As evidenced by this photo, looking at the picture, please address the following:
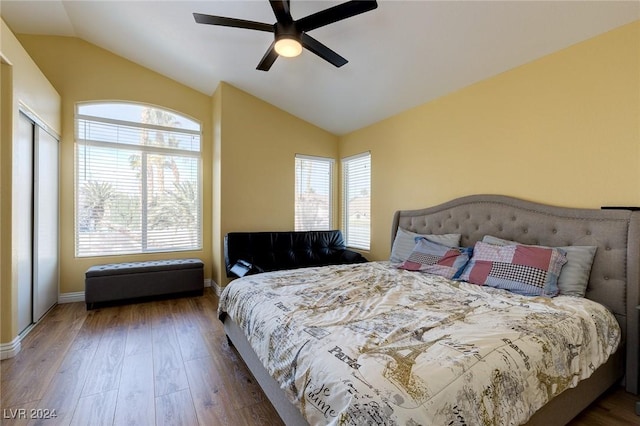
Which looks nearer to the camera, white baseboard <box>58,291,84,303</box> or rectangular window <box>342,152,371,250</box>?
white baseboard <box>58,291,84,303</box>

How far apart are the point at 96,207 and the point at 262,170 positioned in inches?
91.0

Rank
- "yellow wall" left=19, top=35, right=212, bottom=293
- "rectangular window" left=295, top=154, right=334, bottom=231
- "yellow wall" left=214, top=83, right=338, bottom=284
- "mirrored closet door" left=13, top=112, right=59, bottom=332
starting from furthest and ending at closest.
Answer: "rectangular window" left=295, top=154, right=334, bottom=231 → "yellow wall" left=214, top=83, right=338, bottom=284 → "yellow wall" left=19, top=35, right=212, bottom=293 → "mirrored closet door" left=13, top=112, right=59, bottom=332

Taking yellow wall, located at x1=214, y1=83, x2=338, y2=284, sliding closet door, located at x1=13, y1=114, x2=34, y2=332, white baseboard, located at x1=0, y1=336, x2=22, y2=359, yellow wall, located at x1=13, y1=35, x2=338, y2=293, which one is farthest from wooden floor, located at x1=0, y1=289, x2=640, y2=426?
yellow wall, located at x1=214, y1=83, x2=338, y2=284

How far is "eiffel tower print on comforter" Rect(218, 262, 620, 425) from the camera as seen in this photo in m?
1.00

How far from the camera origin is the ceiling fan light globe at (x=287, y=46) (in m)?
2.15

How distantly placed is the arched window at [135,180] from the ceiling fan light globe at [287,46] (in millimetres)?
2866

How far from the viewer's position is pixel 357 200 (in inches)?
187

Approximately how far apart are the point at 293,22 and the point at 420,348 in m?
2.23

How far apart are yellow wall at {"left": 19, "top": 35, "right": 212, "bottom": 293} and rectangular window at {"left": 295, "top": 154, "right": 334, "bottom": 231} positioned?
2.18 meters

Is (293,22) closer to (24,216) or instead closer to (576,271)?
(576,271)

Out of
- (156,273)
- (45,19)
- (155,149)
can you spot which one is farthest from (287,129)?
(45,19)

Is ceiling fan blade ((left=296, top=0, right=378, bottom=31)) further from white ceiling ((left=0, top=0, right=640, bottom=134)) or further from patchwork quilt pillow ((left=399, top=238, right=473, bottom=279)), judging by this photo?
patchwork quilt pillow ((left=399, top=238, right=473, bottom=279))

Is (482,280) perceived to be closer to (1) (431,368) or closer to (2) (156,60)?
(1) (431,368)

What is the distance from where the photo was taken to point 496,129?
9.25ft
